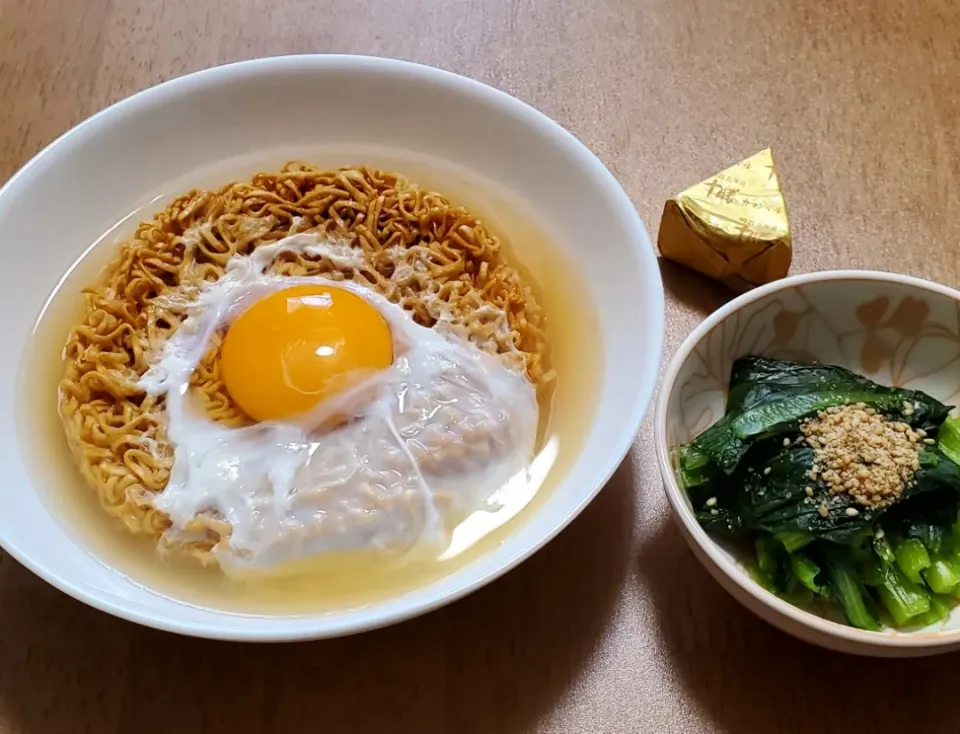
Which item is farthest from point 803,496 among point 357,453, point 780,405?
point 357,453

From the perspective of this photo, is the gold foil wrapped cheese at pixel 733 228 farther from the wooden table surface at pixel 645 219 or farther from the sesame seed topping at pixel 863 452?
the sesame seed topping at pixel 863 452

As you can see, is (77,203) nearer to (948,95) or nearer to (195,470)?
(195,470)

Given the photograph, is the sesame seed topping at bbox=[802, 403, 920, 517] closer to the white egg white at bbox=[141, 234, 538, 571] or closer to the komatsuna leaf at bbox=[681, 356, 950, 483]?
the komatsuna leaf at bbox=[681, 356, 950, 483]

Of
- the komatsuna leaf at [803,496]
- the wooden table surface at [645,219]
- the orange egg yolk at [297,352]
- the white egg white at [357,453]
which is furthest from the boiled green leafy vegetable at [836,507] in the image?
the orange egg yolk at [297,352]

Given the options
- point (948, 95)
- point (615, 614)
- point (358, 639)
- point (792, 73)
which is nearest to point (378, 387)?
point (358, 639)

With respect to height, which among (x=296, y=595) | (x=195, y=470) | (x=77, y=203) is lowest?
(x=296, y=595)

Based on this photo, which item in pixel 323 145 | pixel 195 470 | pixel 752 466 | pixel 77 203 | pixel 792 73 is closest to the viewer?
pixel 752 466
